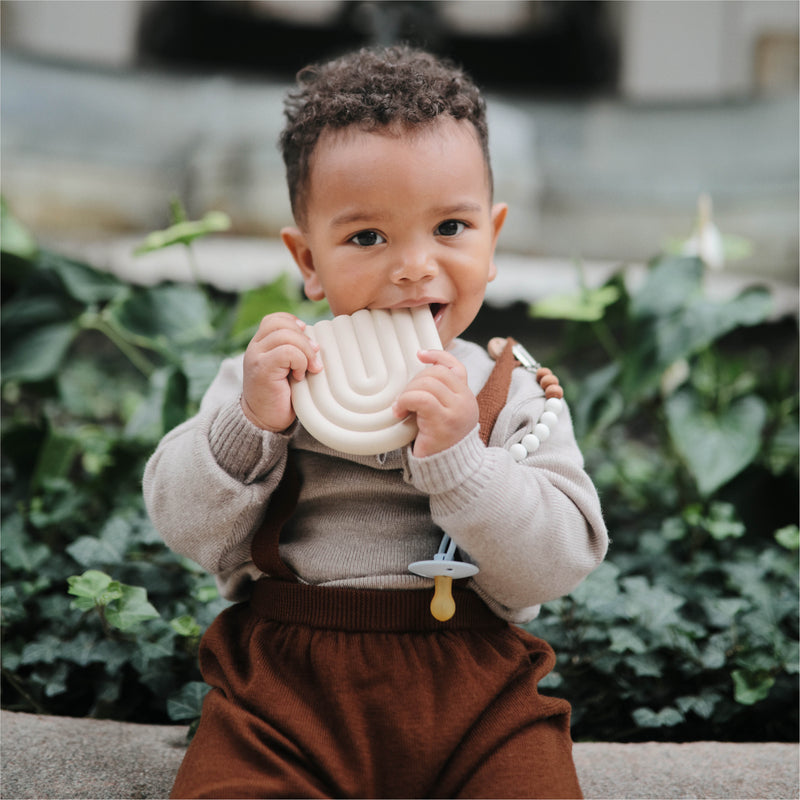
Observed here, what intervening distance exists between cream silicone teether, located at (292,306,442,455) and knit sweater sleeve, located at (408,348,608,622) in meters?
0.05

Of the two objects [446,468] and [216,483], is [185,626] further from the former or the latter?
[446,468]

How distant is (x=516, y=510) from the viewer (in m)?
0.95

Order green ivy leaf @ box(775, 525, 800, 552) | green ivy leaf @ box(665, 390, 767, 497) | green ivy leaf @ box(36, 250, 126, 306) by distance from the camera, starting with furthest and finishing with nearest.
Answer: green ivy leaf @ box(36, 250, 126, 306)
green ivy leaf @ box(665, 390, 767, 497)
green ivy leaf @ box(775, 525, 800, 552)

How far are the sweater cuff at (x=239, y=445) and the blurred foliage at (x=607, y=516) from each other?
1.33 feet

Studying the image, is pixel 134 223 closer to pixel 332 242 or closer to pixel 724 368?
pixel 724 368

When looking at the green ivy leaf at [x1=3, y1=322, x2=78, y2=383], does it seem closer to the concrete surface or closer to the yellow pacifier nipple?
the concrete surface

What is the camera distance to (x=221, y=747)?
963 millimetres

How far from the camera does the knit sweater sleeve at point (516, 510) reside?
94cm

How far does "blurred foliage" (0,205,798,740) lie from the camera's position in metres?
1.44

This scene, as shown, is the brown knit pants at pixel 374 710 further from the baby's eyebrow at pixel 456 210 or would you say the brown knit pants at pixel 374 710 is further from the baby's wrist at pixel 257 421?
the baby's eyebrow at pixel 456 210

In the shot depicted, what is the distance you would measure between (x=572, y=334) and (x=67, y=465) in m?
1.23

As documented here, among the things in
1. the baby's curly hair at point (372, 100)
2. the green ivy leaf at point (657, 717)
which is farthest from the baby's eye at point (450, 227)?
the green ivy leaf at point (657, 717)

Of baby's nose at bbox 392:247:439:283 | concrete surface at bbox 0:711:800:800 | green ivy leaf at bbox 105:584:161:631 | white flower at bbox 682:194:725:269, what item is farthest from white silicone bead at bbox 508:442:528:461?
white flower at bbox 682:194:725:269

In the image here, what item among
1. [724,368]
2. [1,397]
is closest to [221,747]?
[724,368]
